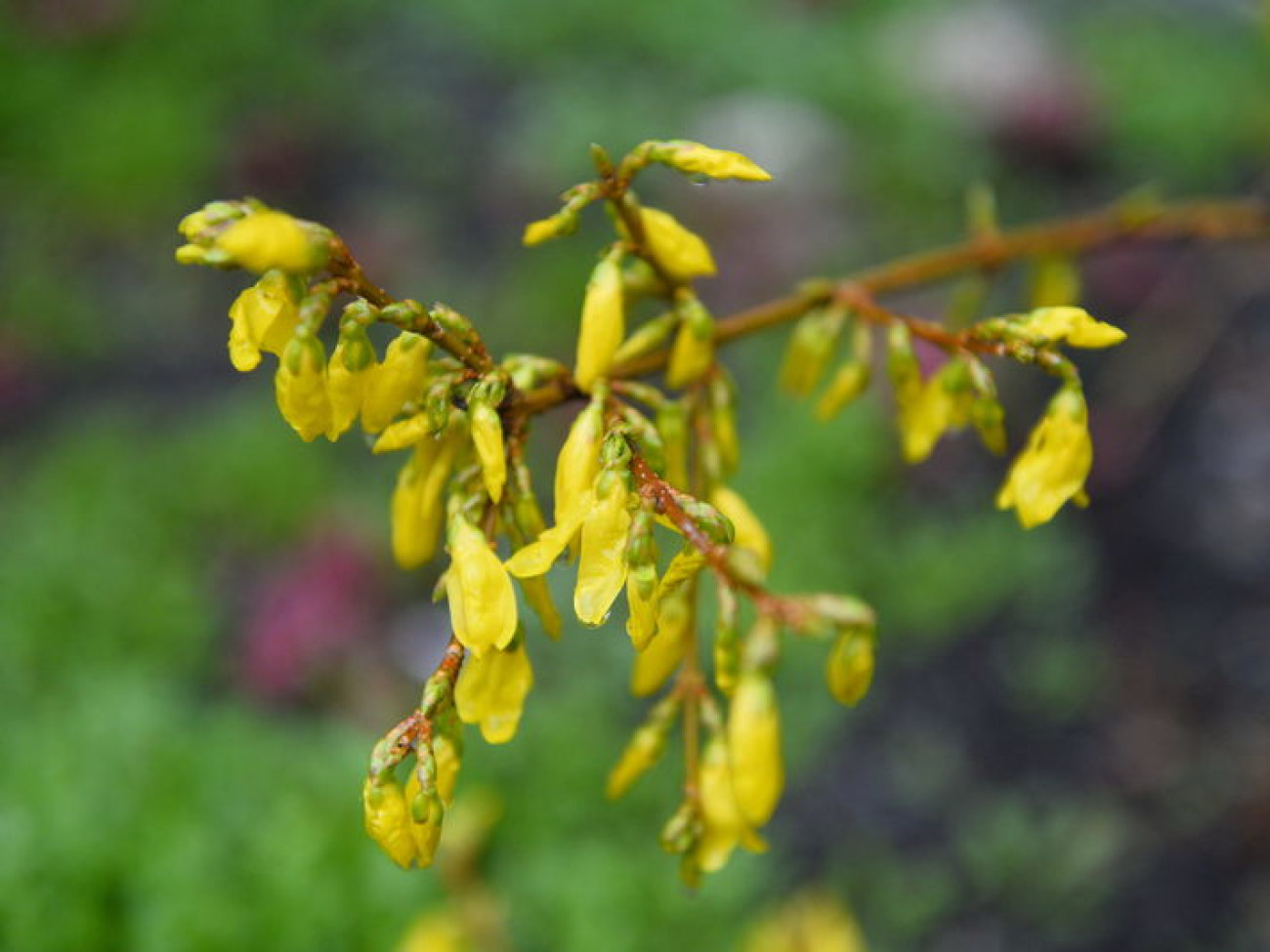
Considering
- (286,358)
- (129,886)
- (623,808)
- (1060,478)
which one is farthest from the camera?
(623,808)

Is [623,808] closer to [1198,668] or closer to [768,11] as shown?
[1198,668]

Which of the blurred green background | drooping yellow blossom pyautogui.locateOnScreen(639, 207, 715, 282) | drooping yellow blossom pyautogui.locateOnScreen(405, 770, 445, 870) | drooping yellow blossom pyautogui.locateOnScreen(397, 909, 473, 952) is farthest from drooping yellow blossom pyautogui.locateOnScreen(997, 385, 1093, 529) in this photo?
the blurred green background

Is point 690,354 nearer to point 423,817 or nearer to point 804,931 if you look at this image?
point 423,817

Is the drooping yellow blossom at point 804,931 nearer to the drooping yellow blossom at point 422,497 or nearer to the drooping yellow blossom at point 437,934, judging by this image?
the drooping yellow blossom at point 437,934

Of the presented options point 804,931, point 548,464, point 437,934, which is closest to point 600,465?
point 437,934

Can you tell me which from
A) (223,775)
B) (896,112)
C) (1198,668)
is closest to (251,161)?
(896,112)

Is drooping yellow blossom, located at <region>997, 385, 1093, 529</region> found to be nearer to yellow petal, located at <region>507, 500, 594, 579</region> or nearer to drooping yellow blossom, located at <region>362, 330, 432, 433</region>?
yellow petal, located at <region>507, 500, 594, 579</region>
